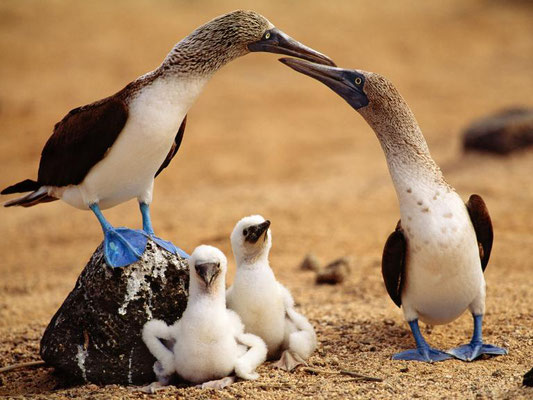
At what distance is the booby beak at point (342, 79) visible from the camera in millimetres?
5965

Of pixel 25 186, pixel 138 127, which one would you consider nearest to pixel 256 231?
pixel 138 127

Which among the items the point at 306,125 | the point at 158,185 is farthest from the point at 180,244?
the point at 306,125

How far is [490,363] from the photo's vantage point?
5707 millimetres

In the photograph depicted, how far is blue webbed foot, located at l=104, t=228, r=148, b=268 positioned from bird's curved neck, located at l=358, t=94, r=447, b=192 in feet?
6.50

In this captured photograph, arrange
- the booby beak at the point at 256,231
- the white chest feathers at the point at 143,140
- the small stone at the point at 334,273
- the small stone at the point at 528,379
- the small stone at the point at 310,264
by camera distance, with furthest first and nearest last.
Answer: the small stone at the point at 310,264 < the small stone at the point at 334,273 < the booby beak at the point at 256,231 < the white chest feathers at the point at 143,140 < the small stone at the point at 528,379

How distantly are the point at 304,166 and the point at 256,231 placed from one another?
37.2ft

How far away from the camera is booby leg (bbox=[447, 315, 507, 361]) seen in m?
5.82

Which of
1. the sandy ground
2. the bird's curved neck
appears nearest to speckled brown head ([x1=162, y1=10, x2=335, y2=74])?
A: the bird's curved neck

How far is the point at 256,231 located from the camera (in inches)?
228

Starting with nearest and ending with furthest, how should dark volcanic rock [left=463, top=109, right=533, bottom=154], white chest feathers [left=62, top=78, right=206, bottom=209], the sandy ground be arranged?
1. white chest feathers [left=62, top=78, right=206, bottom=209]
2. the sandy ground
3. dark volcanic rock [left=463, top=109, right=533, bottom=154]

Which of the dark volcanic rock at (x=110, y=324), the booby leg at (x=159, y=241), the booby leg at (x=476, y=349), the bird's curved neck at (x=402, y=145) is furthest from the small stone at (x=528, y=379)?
the booby leg at (x=159, y=241)

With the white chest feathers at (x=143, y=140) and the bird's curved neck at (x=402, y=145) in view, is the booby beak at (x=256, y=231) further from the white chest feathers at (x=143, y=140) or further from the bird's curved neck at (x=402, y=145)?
the bird's curved neck at (x=402, y=145)

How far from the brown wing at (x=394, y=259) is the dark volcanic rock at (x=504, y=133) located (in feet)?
32.9

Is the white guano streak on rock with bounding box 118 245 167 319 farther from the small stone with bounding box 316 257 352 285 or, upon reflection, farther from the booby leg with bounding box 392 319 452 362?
the small stone with bounding box 316 257 352 285
